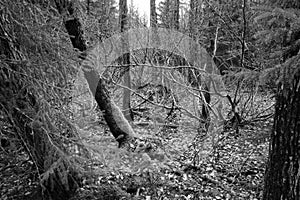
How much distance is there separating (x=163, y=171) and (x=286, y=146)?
234cm

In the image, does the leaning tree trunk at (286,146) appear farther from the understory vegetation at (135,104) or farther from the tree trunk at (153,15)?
the tree trunk at (153,15)

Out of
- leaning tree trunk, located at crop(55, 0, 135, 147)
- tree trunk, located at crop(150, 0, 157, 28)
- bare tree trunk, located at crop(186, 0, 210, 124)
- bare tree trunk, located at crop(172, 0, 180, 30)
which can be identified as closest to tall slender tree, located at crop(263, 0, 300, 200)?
leaning tree trunk, located at crop(55, 0, 135, 147)

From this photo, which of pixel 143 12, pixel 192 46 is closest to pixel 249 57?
pixel 192 46

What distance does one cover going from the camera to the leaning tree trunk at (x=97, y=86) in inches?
151

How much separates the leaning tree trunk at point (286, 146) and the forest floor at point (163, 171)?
4.11 ft

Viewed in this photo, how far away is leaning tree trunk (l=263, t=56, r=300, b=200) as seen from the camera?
1795mm

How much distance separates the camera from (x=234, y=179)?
3623 mm

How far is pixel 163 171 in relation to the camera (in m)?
3.97

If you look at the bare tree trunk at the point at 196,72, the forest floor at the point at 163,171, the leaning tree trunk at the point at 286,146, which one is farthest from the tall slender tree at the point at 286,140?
the bare tree trunk at the point at 196,72

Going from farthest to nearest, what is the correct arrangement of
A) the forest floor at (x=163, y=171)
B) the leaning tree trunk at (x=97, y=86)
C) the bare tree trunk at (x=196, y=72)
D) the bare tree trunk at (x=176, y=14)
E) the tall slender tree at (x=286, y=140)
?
the bare tree trunk at (x=176, y=14), the bare tree trunk at (x=196, y=72), the leaning tree trunk at (x=97, y=86), the forest floor at (x=163, y=171), the tall slender tree at (x=286, y=140)

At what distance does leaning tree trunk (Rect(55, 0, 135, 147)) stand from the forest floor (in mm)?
418

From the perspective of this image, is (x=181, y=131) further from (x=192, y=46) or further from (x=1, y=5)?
(x=1, y=5)

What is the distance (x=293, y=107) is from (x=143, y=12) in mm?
6471

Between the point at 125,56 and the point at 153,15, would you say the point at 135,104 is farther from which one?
the point at 153,15
